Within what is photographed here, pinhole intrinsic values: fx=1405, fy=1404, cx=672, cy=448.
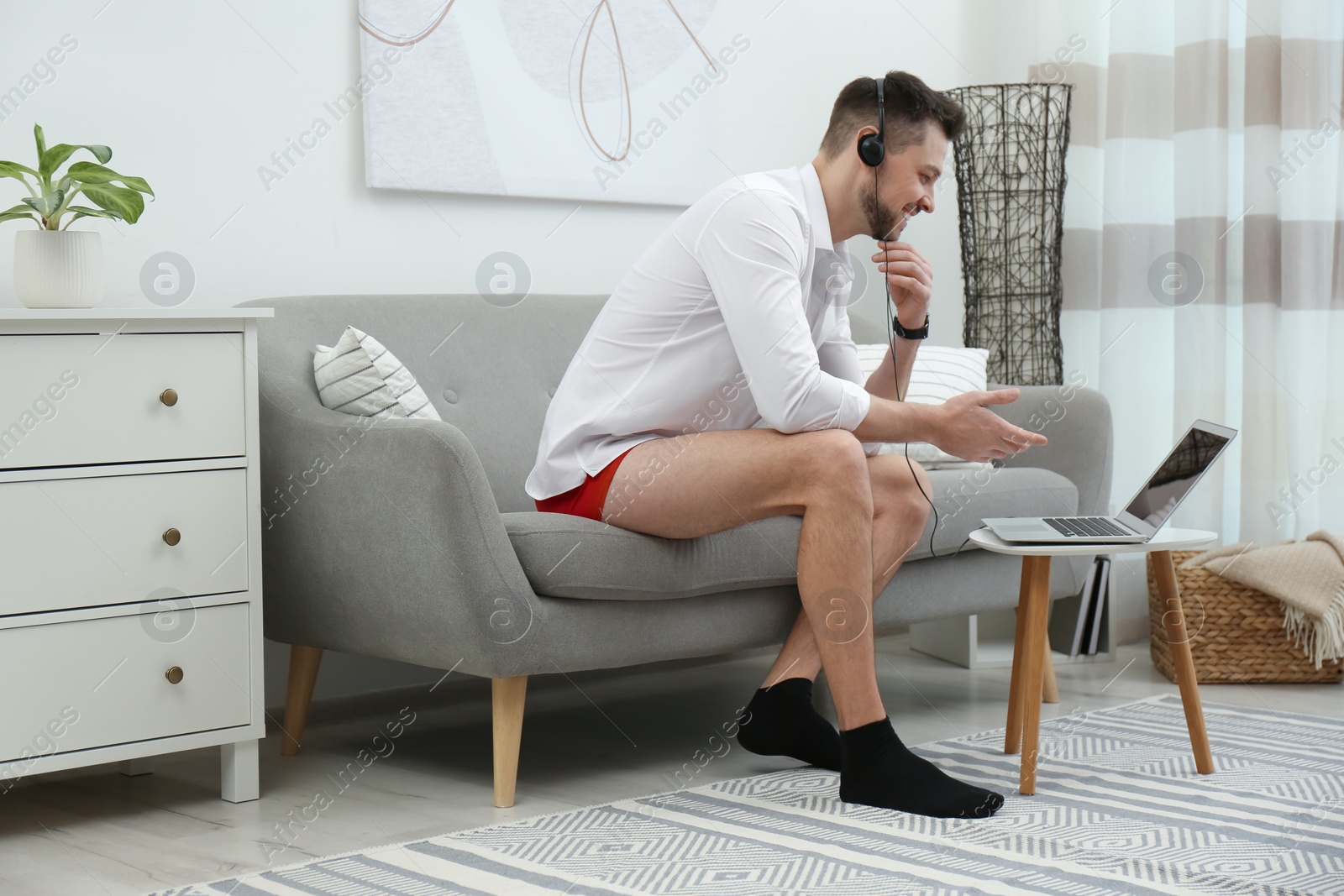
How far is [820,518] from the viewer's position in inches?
80.2

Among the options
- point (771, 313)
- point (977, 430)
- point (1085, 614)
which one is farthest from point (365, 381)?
point (1085, 614)

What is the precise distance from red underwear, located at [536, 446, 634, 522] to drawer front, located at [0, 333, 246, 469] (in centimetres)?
49

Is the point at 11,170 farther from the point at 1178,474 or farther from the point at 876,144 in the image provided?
the point at 1178,474

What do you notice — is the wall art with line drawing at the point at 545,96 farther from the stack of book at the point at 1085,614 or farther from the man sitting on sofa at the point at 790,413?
the stack of book at the point at 1085,614

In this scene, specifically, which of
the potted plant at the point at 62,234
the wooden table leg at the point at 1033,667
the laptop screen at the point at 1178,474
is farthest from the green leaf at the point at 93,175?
the laptop screen at the point at 1178,474

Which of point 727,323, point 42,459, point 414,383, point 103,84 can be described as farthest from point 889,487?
point 103,84

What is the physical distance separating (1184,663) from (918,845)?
62 cm

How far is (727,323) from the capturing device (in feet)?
6.69

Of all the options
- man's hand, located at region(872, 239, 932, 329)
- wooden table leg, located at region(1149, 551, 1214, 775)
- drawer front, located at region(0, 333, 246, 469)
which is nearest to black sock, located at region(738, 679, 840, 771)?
wooden table leg, located at region(1149, 551, 1214, 775)

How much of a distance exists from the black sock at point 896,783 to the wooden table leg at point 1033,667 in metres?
0.10

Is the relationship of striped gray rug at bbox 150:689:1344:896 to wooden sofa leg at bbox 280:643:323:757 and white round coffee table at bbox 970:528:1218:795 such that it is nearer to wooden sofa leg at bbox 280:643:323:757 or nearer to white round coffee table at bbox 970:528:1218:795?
white round coffee table at bbox 970:528:1218:795

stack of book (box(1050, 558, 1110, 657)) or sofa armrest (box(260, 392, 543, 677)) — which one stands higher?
sofa armrest (box(260, 392, 543, 677))

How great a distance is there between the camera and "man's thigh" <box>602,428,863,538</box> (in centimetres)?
203

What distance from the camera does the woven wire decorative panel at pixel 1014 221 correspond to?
349cm
